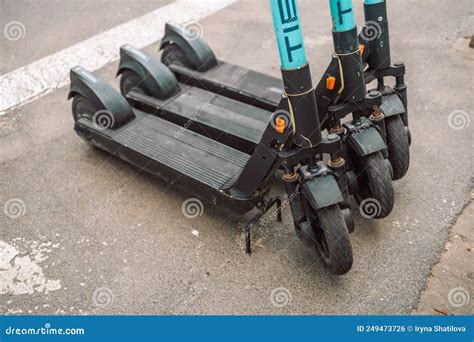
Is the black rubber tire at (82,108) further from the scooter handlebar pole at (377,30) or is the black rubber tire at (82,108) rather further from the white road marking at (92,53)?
the scooter handlebar pole at (377,30)

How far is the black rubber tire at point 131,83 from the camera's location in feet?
13.8

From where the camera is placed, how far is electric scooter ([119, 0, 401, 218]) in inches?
113

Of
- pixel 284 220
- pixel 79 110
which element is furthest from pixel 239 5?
pixel 284 220

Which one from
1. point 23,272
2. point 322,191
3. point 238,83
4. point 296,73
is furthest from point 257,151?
point 23,272

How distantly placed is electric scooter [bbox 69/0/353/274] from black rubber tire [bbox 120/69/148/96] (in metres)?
0.14

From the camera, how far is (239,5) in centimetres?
643

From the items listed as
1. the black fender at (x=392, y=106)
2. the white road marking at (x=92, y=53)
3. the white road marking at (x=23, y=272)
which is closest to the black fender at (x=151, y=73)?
the white road marking at (x=92, y=53)

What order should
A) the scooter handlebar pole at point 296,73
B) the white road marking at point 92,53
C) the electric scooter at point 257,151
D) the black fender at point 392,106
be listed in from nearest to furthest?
the scooter handlebar pole at point 296,73
the electric scooter at point 257,151
the black fender at point 392,106
the white road marking at point 92,53

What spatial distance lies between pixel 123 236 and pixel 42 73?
8.58ft

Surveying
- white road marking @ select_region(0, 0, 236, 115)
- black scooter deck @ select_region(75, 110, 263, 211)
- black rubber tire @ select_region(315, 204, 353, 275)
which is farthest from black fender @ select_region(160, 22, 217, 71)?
black rubber tire @ select_region(315, 204, 353, 275)

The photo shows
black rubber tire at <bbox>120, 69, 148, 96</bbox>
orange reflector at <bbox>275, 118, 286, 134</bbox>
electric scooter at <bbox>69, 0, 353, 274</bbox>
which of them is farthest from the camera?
black rubber tire at <bbox>120, 69, 148, 96</bbox>

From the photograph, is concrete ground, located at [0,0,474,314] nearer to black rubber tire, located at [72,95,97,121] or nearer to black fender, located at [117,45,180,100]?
black rubber tire, located at [72,95,97,121]

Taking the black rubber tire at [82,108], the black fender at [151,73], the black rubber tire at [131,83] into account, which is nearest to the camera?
the black rubber tire at [82,108]

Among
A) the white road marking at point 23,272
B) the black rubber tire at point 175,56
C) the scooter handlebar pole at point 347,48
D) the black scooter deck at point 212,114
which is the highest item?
the scooter handlebar pole at point 347,48
